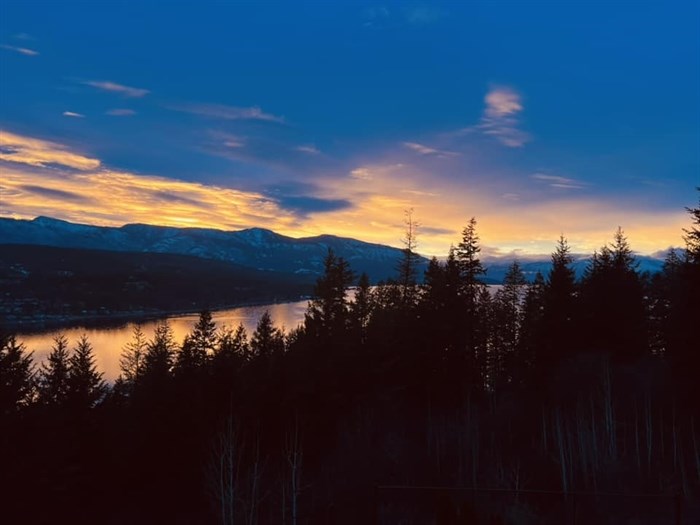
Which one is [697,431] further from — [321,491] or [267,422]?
[267,422]

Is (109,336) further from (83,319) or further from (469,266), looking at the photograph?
(469,266)

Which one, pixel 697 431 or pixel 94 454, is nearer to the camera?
pixel 697 431

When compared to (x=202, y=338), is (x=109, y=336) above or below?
below

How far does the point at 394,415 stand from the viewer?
2786 cm

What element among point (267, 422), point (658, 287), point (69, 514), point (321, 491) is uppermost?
point (658, 287)

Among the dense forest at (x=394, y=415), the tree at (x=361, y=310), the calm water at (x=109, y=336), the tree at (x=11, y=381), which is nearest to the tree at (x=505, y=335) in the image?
the dense forest at (x=394, y=415)

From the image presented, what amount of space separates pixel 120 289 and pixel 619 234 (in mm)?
138071

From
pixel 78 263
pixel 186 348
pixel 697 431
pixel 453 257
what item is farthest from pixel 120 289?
pixel 697 431

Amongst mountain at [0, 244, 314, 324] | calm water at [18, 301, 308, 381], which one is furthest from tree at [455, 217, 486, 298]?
mountain at [0, 244, 314, 324]

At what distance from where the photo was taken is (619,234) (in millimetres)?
36375

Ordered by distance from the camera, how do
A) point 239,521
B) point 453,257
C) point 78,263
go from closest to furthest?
1. point 239,521
2. point 453,257
3. point 78,263

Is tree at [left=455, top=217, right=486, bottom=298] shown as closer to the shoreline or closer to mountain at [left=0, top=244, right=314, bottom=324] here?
the shoreline

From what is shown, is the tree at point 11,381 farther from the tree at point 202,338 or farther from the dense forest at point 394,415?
the tree at point 202,338

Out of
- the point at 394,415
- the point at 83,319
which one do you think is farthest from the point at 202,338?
the point at 83,319
